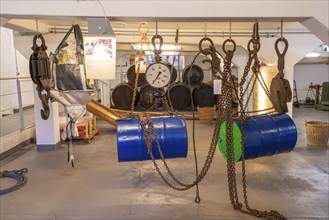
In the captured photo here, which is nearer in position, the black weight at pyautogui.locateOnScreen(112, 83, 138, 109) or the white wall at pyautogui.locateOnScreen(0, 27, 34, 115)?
the white wall at pyautogui.locateOnScreen(0, 27, 34, 115)

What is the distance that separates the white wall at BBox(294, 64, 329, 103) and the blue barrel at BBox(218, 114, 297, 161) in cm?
1252

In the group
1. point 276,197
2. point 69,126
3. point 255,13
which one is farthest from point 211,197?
point 255,13

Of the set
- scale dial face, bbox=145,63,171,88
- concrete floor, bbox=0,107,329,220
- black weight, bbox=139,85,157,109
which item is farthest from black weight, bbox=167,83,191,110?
scale dial face, bbox=145,63,171,88

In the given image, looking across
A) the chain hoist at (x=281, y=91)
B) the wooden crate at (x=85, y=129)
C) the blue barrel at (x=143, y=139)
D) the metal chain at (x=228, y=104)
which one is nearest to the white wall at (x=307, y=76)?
the wooden crate at (x=85, y=129)

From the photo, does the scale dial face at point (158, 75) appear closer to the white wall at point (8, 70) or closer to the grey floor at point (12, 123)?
the grey floor at point (12, 123)

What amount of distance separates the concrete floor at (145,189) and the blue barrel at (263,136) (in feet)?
3.65

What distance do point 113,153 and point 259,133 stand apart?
4.05m

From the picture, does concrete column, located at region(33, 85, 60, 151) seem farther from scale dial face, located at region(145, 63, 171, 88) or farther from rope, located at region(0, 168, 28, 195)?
scale dial face, located at region(145, 63, 171, 88)

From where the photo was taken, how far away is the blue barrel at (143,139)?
7.51 ft

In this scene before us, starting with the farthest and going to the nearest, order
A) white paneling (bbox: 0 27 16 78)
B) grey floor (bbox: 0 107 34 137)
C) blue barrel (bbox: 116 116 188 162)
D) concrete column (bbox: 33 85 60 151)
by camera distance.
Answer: white paneling (bbox: 0 27 16 78) < grey floor (bbox: 0 107 34 137) < concrete column (bbox: 33 85 60 151) < blue barrel (bbox: 116 116 188 162)

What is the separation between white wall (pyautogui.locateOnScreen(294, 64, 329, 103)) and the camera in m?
13.7

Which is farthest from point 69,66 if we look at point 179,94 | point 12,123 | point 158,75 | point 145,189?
point 179,94

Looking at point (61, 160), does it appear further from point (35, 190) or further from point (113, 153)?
point (35, 190)

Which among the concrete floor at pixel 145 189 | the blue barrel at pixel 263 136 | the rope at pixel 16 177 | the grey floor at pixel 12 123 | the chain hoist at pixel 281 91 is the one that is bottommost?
the concrete floor at pixel 145 189
